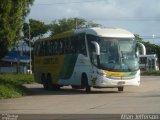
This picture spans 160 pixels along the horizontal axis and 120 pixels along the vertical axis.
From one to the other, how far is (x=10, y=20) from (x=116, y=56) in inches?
236

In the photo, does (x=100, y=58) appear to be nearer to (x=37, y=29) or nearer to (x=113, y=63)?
(x=113, y=63)

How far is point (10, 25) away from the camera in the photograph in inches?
1024

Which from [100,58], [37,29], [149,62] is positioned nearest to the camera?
[100,58]

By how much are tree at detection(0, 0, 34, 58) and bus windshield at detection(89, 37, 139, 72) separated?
4342mm

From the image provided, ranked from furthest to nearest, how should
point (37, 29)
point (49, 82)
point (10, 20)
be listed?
1. point (37, 29)
2. point (49, 82)
3. point (10, 20)

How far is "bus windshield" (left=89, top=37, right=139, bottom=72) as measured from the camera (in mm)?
27641

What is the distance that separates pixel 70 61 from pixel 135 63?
417cm

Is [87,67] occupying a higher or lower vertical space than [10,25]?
lower

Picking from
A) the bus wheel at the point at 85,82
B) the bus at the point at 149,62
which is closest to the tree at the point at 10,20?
the bus wheel at the point at 85,82

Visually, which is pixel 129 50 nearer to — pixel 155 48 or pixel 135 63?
pixel 135 63

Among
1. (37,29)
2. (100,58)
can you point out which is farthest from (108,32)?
(37,29)

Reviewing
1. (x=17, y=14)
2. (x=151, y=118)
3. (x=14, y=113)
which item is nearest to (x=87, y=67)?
(x=17, y=14)

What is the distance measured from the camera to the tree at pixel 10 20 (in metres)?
25.4

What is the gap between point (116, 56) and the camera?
27703 millimetres
